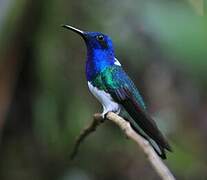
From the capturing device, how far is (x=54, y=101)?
11.7 ft

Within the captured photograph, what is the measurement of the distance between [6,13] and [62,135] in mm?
823

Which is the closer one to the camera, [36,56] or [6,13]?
[6,13]

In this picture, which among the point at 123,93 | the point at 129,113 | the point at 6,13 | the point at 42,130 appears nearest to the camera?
the point at 129,113

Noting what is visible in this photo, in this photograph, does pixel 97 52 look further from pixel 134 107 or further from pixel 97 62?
pixel 134 107

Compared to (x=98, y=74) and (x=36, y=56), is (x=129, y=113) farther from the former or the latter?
(x=36, y=56)

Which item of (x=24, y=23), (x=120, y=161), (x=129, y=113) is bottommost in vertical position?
(x=120, y=161)

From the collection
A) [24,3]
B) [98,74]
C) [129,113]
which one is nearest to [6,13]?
[24,3]

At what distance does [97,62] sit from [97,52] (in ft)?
0.11

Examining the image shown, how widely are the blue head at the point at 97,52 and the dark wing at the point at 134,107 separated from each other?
52 mm

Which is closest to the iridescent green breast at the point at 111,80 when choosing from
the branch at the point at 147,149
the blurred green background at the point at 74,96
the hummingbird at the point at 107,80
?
the hummingbird at the point at 107,80

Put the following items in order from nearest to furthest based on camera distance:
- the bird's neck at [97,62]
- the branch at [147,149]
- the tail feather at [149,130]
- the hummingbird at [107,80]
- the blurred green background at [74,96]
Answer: the branch at [147,149] < the tail feather at [149,130] < the hummingbird at [107,80] < the bird's neck at [97,62] < the blurred green background at [74,96]

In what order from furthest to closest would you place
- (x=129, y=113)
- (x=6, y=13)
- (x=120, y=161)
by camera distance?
(x=120, y=161)
(x=6, y=13)
(x=129, y=113)

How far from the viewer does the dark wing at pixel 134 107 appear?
59.2 inches

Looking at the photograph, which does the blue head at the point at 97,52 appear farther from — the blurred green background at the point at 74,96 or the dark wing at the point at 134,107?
the blurred green background at the point at 74,96
